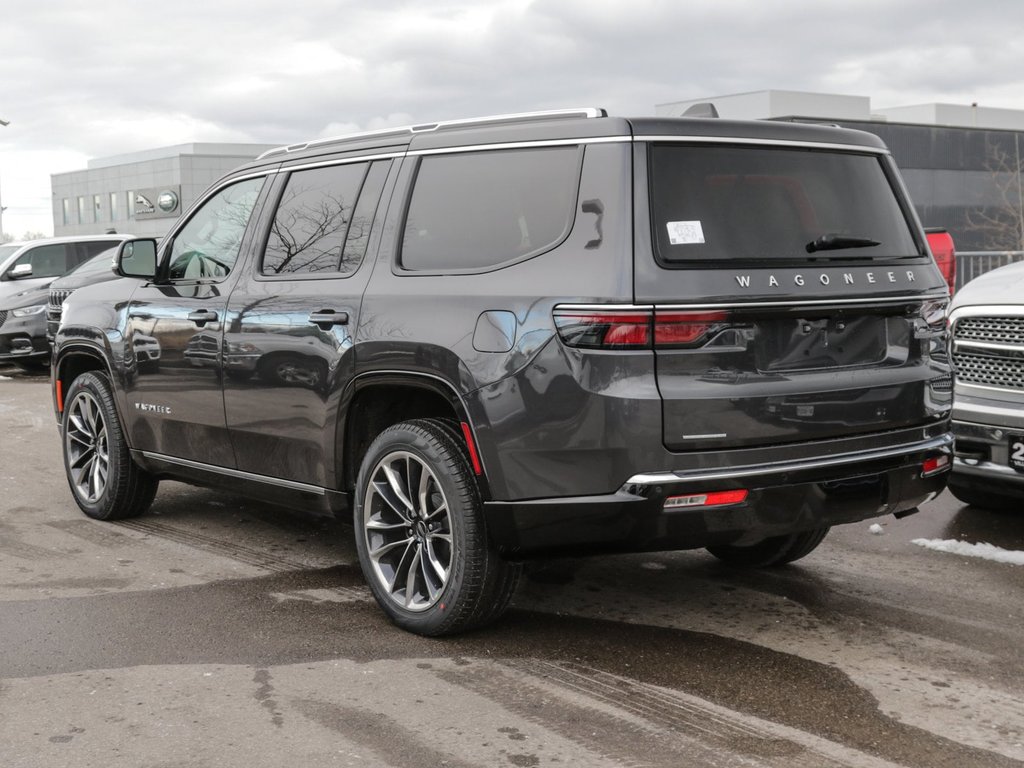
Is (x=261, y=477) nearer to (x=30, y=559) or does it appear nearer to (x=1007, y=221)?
(x=30, y=559)

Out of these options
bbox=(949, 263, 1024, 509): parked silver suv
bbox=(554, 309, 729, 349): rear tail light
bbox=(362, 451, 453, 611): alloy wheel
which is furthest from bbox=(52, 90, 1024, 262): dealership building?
bbox=(554, 309, 729, 349): rear tail light

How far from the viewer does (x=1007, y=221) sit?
1761 inches

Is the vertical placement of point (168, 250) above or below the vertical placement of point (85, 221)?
below

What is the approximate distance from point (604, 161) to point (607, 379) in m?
A: 0.77

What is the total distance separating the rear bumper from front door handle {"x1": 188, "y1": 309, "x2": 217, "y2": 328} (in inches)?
80.5

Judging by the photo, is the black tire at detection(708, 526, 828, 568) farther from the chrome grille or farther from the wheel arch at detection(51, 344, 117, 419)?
the wheel arch at detection(51, 344, 117, 419)

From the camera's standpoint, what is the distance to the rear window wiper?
4.55 m

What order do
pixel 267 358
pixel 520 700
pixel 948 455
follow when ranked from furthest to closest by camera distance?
pixel 267 358
pixel 948 455
pixel 520 700

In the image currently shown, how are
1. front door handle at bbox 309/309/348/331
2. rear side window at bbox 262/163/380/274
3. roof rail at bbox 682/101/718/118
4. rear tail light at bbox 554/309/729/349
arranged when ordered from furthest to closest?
rear side window at bbox 262/163/380/274, front door handle at bbox 309/309/348/331, roof rail at bbox 682/101/718/118, rear tail light at bbox 554/309/729/349

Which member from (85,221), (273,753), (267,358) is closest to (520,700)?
(273,753)

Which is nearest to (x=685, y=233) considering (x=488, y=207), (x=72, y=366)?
(x=488, y=207)

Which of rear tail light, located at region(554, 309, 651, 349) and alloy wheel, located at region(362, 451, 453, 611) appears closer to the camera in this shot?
rear tail light, located at region(554, 309, 651, 349)

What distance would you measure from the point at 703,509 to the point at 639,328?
25.4 inches

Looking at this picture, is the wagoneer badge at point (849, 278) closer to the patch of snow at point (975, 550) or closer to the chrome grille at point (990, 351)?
the chrome grille at point (990, 351)
